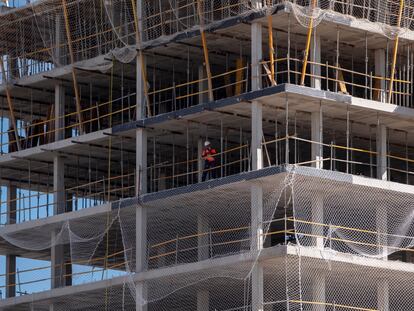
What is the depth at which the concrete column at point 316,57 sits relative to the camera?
257ft

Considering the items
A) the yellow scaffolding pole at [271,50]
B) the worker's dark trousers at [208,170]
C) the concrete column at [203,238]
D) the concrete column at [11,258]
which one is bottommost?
the concrete column at [11,258]

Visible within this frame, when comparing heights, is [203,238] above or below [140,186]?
below

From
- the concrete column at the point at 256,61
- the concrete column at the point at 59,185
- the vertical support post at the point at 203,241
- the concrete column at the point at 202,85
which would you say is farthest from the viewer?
the concrete column at the point at 59,185

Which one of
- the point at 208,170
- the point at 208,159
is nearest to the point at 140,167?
the point at 208,159

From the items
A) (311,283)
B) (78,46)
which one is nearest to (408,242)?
(311,283)

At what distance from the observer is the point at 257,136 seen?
77062 millimetres

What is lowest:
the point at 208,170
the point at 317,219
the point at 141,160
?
the point at 141,160

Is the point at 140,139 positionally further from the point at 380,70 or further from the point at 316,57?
the point at 380,70

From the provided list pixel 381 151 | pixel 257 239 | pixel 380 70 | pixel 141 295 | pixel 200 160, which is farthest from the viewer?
pixel 200 160

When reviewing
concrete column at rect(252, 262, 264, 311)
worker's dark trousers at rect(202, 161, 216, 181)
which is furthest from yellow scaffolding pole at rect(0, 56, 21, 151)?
concrete column at rect(252, 262, 264, 311)

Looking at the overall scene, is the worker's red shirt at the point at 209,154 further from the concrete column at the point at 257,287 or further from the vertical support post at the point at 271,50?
the concrete column at the point at 257,287

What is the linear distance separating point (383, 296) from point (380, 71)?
9.33 m

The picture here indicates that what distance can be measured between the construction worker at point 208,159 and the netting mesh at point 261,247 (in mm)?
1132

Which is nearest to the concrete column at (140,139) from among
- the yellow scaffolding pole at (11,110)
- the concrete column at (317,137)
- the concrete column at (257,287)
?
the concrete column at (317,137)
